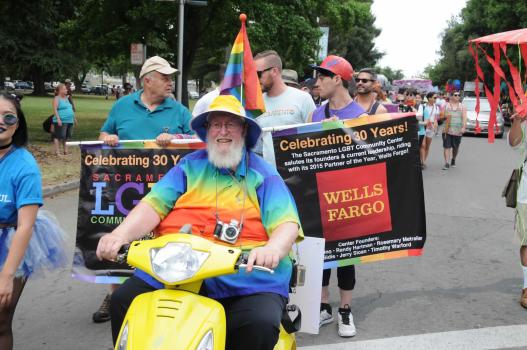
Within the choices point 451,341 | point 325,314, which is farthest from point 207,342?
point 451,341

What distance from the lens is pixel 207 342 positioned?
2.37 m

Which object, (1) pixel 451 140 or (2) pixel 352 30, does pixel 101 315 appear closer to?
(1) pixel 451 140

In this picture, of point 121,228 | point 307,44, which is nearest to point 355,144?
point 121,228

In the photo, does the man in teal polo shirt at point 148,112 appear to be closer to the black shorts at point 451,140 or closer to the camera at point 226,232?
the camera at point 226,232

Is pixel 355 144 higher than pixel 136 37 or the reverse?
the reverse

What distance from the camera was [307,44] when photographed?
979 inches

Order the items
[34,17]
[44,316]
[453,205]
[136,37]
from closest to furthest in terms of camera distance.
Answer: [44,316], [453,205], [34,17], [136,37]

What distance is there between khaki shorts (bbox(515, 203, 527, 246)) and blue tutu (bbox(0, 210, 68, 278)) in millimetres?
3782

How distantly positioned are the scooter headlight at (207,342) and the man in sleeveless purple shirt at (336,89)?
2.51 m

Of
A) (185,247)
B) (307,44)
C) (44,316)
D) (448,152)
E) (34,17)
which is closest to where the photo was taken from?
(185,247)

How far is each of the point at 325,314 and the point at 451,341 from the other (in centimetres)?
97

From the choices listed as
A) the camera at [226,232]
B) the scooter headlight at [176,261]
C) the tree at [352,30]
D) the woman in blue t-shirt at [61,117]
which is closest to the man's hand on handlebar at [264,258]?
the scooter headlight at [176,261]

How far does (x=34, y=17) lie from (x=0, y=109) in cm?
1449

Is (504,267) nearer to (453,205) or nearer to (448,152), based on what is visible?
(453,205)
